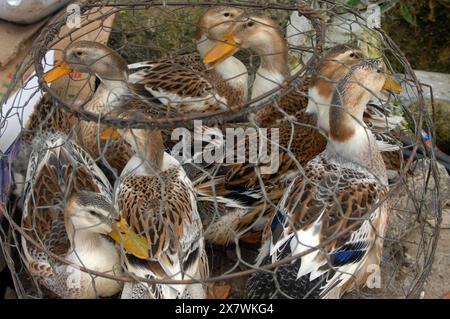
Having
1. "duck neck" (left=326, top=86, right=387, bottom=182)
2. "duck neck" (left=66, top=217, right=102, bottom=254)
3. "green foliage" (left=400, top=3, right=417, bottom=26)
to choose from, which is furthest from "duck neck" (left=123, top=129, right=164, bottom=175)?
"green foliage" (left=400, top=3, right=417, bottom=26)

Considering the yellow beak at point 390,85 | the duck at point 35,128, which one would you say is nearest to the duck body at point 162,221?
the duck at point 35,128

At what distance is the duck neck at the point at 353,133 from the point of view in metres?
1.77

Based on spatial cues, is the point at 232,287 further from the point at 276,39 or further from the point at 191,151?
the point at 276,39

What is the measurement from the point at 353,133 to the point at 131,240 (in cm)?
66

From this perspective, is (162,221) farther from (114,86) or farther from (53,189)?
(114,86)

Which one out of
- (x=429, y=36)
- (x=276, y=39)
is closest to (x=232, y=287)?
(x=276, y=39)

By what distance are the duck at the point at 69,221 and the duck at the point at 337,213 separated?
0.43 meters

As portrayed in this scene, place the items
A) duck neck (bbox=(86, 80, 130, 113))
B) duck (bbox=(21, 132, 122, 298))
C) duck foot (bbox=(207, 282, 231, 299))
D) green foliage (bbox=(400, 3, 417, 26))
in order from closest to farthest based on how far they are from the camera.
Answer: duck (bbox=(21, 132, 122, 298))
duck foot (bbox=(207, 282, 231, 299))
duck neck (bbox=(86, 80, 130, 113))
green foliage (bbox=(400, 3, 417, 26))

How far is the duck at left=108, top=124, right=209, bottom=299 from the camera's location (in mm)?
1640

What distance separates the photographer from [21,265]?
2057mm

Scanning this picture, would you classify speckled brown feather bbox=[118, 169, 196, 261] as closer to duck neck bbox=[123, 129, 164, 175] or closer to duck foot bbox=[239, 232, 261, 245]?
duck neck bbox=[123, 129, 164, 175]

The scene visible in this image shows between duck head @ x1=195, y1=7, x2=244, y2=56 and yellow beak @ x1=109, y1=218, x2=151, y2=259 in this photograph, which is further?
duck head @ x1=195, y1=7, x2=244, y2=56
